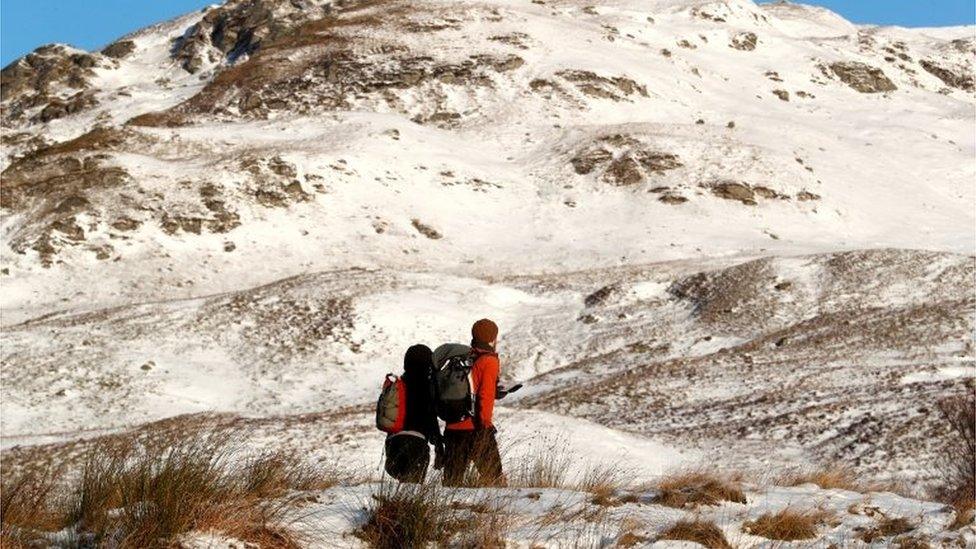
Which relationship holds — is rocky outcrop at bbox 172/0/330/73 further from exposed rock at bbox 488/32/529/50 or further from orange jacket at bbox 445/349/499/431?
orange jacket at bbox 445/349/499/431

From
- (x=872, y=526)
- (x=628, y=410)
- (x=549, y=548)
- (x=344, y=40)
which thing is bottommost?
(x=628, y=410)

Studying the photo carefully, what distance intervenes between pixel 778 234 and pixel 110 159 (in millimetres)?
33638

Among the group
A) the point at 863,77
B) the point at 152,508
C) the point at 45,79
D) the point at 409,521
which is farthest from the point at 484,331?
the point at 45,79

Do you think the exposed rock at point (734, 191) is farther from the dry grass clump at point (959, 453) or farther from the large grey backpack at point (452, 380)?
the large grey backpack at point (452, 380)

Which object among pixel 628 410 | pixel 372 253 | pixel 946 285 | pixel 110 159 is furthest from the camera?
pixel 110 159

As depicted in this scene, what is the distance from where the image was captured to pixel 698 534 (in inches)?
275

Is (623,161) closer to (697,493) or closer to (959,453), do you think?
(959,453)

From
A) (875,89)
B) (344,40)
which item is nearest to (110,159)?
(344,40)

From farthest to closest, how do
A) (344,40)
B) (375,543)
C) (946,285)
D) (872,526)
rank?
(344,40) < (946,285) < (872,526) < (375,543)

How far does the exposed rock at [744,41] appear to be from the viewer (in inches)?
3334

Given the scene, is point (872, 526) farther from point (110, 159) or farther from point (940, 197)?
point (940, 197)

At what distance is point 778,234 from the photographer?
46.9 meters

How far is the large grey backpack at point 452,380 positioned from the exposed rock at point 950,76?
8929 cm

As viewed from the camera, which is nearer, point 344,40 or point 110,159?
point 110,159
